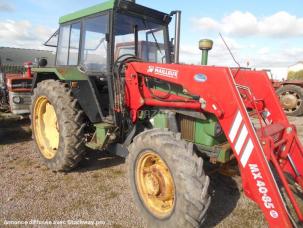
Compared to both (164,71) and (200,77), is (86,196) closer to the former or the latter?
(164,71)

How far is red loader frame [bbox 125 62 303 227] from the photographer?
2930 millimetres

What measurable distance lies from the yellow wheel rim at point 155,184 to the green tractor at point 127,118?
11 millimetres

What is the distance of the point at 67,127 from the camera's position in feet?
15.2

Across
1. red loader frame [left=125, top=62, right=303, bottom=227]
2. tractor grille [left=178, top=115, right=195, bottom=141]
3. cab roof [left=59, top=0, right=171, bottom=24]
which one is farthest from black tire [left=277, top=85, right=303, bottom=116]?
tractor grille [left=178, top=115, right=195, bottom=141]

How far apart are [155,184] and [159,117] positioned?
0.91 meters

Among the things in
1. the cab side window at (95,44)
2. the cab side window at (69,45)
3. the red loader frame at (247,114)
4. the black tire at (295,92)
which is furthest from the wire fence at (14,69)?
the black tire at (295,92)

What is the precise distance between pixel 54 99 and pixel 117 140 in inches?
44.4

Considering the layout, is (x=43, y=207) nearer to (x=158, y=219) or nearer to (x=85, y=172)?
(x=85, y=172)

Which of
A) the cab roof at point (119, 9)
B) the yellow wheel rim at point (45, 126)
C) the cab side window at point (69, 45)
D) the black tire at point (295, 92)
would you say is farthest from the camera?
the black tire at point (295, 92)

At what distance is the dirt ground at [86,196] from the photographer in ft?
12.3

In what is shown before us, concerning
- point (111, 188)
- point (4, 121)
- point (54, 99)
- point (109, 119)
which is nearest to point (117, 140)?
point (109, 119)

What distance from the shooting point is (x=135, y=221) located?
368cm

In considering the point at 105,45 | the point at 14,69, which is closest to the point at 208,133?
the point at 105,45

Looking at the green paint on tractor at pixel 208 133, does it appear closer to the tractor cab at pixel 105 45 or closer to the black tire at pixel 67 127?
the tractor cab at pixel 105 45
